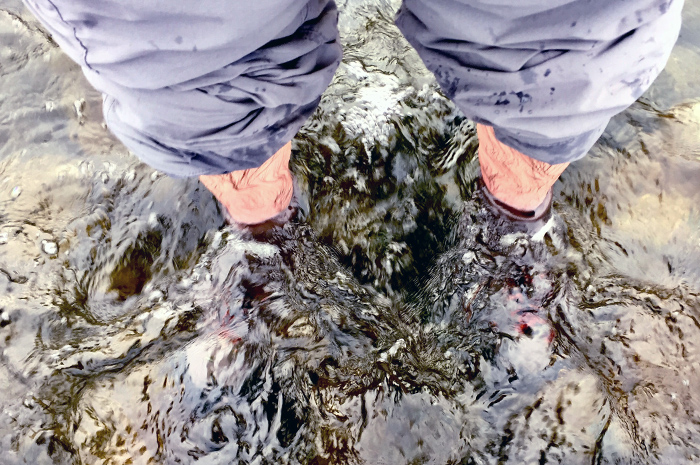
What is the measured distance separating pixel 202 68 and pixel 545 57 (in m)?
0.71

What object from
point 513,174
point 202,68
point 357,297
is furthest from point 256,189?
point 513,174

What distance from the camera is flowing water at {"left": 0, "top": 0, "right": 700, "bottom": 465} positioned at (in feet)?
4.70

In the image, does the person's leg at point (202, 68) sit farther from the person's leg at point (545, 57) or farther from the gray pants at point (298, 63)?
the person's leg at point (545, 57)

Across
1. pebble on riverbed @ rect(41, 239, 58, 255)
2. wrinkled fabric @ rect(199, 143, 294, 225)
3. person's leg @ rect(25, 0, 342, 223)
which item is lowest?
pebble on riverbed @ rect(41, 239, 58, 255)

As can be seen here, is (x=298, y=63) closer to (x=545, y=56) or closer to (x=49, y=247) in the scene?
(x=545, y=56)

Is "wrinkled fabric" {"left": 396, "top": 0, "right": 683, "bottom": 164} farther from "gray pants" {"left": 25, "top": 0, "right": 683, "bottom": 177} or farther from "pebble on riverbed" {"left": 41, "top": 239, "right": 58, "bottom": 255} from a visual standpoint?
"pebble on riverbed" {"left": 41, "top": 239, "right": 58, "bottom": 255}

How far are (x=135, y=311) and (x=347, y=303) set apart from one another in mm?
870

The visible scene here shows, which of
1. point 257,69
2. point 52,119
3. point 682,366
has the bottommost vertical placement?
point 682,366

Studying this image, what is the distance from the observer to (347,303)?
5.55ft

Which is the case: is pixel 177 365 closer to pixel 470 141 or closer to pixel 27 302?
pixel 27 302

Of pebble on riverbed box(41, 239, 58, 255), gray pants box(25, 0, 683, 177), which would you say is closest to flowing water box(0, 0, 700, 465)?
pebble on riverbed box(41, 239, 58, 255)

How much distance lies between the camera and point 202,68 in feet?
2.74

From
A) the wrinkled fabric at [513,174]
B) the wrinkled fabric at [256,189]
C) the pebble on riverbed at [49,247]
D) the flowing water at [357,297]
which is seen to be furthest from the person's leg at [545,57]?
the pebble on riverbed at [49,247]

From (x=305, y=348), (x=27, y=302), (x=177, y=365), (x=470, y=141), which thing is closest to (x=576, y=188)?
(x=470, y=141)
